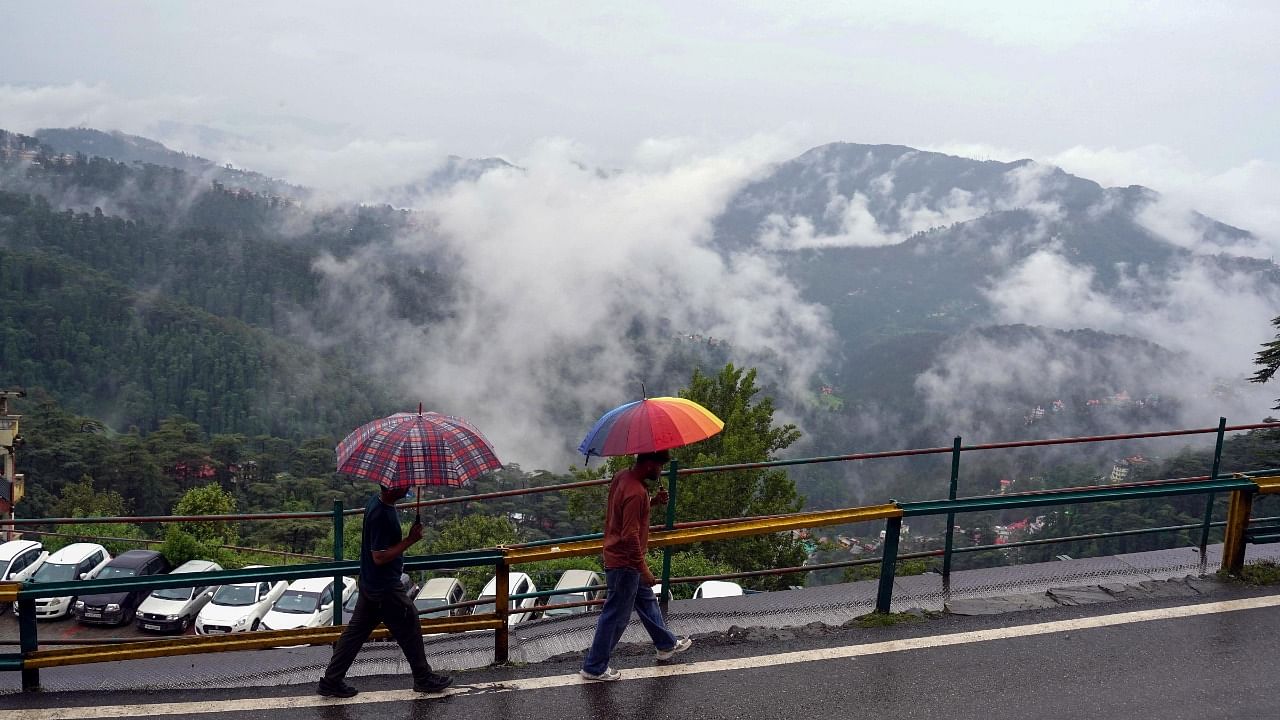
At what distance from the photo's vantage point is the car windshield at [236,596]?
1948cm

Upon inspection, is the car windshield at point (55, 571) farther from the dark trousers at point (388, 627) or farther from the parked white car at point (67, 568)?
the dark trousers at point (388, 627)

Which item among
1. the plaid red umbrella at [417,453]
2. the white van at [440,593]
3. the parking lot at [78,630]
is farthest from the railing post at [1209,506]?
the parking lot at [78,630]

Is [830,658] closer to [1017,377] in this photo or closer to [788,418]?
[788,418]

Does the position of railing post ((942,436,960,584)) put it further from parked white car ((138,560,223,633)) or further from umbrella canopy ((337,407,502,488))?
parked white car ((138,560,223,633))

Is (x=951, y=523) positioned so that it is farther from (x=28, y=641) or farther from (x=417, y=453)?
(x=28, y=641)

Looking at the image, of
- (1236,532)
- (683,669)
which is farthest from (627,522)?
(1236,532)

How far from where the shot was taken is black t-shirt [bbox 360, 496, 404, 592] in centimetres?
489

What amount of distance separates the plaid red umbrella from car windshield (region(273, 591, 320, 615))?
52.5 feet

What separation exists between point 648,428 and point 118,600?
2033cm

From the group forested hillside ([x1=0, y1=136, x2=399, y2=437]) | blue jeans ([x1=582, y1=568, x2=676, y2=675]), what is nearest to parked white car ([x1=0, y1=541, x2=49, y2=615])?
blue jeans ([x1=582, y1=568, x2=676, y2=675])

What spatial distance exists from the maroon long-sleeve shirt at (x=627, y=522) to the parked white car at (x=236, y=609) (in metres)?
15.5

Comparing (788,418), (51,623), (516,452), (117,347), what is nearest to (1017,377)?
(788,418)

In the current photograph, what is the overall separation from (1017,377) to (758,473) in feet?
600

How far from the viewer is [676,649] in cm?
556
